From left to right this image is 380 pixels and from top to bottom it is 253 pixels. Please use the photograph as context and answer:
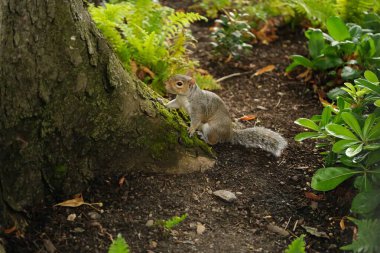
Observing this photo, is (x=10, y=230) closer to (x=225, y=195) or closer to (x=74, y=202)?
(x=74, y=202)

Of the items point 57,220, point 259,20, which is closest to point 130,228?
point 57,220

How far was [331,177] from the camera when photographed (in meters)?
3.46

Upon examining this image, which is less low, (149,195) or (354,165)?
(354,165)

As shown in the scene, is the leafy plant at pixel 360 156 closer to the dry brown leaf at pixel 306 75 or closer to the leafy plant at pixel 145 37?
the leafy plant at pixel 145 37

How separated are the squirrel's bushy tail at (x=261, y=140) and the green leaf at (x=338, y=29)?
1.38 meters

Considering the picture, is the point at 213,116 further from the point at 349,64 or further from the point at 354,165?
the point at 349,64

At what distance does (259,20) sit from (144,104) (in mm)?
3570

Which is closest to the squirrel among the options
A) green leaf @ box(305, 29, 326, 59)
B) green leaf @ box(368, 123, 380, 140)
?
green leaf @ box(368, 123, 380, 140)

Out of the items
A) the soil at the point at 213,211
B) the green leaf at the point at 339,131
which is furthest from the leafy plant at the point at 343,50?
the green leaf at the point at 339,131

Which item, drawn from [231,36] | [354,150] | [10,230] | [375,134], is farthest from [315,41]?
[10,230]

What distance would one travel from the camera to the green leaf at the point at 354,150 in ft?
10.6

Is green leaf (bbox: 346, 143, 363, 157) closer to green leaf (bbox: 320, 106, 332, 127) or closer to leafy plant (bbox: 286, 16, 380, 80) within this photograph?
green leaf (bbox: 320, 106, 332, 127)

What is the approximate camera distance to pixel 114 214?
11.3 ft

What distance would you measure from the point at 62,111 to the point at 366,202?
1.99 m
